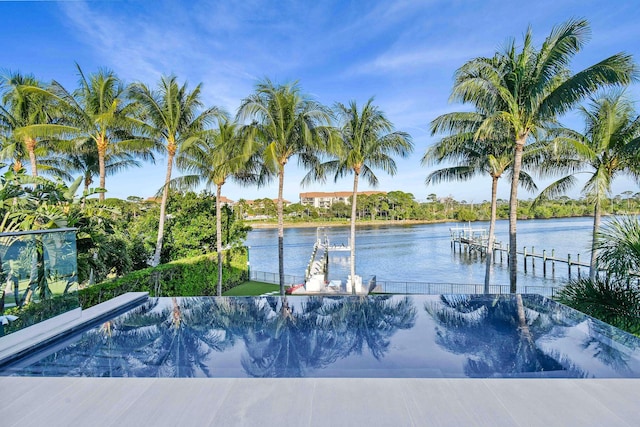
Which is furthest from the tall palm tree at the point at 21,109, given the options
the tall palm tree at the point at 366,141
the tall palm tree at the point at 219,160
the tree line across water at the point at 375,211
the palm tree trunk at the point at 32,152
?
the tree line across water at the point at 375,211

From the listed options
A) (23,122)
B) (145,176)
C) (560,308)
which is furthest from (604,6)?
(145,176)

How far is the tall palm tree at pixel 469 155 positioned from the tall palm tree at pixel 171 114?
8800 mm

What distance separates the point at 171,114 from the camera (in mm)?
13453

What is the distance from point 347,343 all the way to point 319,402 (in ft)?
5.03

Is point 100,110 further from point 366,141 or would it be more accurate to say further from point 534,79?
point 534,79

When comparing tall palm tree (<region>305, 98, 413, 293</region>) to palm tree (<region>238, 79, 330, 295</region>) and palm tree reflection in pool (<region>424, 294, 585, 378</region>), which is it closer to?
palm tree (<region>238, 79, 330, 295</region>)

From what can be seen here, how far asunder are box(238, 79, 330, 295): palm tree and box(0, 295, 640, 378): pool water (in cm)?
769

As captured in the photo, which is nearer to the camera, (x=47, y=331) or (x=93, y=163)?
(x=47, y=331)

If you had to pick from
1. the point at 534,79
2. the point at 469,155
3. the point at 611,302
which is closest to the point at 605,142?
the point at 534,79

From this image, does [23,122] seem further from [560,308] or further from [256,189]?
[560,308]

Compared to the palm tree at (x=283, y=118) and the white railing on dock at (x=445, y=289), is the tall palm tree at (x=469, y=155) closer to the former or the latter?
the palm tree at (x=283, y=118)

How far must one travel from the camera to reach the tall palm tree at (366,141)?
47.0 ft

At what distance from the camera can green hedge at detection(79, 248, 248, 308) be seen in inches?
322

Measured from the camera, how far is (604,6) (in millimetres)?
10055
